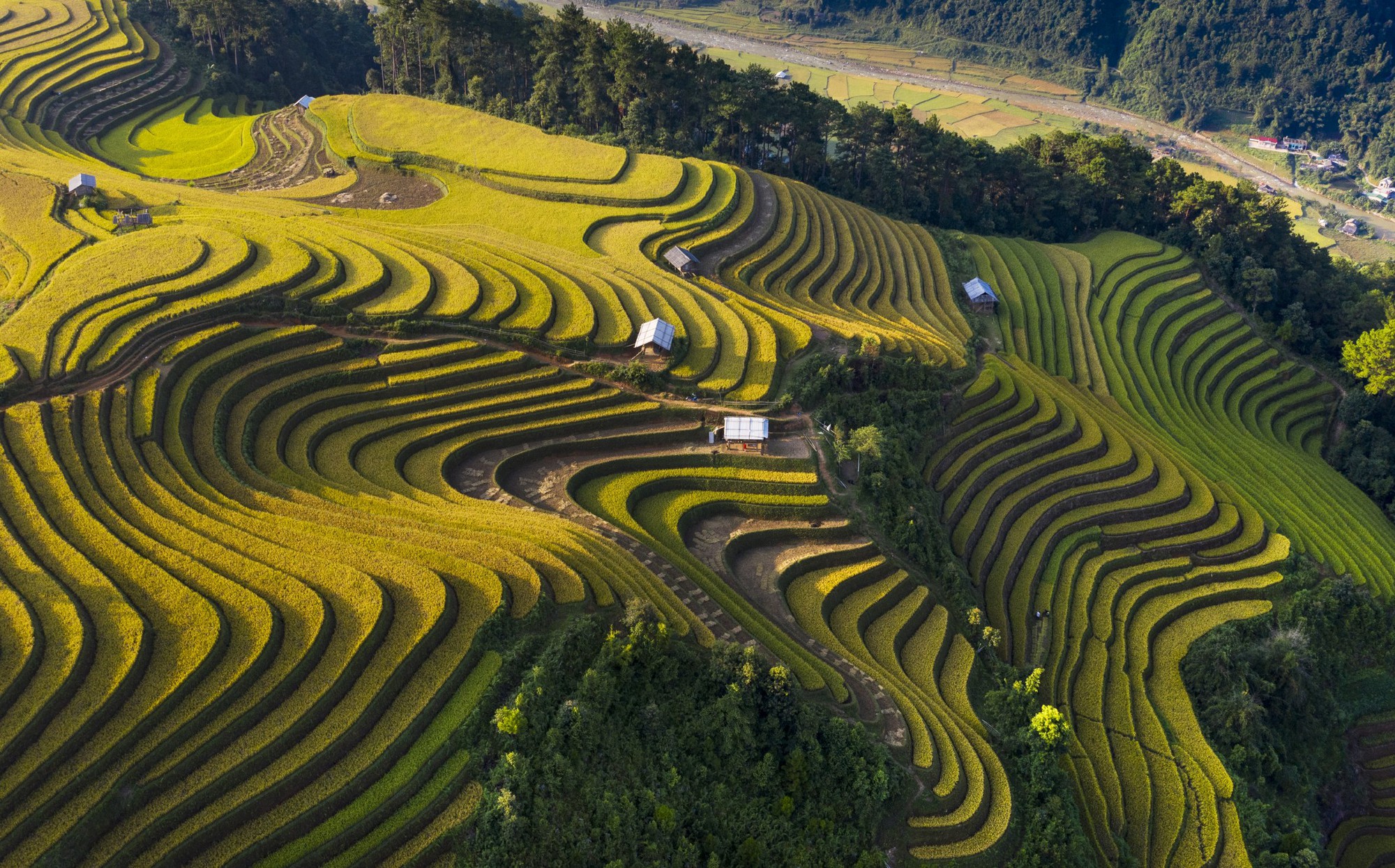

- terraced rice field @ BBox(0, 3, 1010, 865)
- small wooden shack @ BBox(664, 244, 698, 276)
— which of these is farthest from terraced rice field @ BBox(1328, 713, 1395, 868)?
small wooden shack @ BBox(664, 244, 698, 276)

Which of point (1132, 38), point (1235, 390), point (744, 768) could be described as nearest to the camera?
point (744, 768)

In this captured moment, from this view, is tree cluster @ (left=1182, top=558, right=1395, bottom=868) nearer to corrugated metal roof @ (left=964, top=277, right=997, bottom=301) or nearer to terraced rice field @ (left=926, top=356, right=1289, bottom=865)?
terraced rice field @ (left=926, top=356, right=1289, bottom=865)

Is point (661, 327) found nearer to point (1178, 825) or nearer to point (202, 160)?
point (1178, 825)

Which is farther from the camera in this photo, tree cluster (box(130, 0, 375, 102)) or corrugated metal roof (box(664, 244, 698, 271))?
tree cluster (box(130, 0, 375, 102))

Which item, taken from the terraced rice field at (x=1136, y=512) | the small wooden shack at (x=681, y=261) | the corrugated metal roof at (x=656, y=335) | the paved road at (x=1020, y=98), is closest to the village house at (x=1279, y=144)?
the paved road at (x=1020, y=98)

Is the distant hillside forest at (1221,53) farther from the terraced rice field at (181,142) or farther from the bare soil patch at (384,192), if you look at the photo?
the bare soil patch at (384,192)

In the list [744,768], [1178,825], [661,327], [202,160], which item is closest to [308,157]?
[202,160]

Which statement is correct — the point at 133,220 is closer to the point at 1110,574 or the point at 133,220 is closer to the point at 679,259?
the point at 679,259
